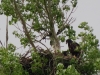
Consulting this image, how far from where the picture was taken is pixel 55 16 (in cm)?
1045

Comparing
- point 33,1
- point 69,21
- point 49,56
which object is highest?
point 33,1

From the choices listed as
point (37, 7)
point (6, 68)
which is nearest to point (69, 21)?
point (37, 7)

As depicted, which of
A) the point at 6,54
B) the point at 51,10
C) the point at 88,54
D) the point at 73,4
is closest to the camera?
the point at 6,54

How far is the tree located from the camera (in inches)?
294

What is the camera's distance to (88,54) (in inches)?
308

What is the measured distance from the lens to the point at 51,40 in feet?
33.4

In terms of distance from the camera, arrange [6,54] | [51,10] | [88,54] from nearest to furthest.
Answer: [6,54] → [88,54] → [51,10]

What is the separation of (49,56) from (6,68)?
131cm

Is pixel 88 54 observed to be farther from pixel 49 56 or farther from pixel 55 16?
pixel 55 16

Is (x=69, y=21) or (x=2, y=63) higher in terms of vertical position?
(x=69, y=21)

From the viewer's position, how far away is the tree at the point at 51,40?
7.48 m

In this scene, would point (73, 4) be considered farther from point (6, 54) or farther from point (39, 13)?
point (6, 54)

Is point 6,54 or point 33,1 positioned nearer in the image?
point 6,54

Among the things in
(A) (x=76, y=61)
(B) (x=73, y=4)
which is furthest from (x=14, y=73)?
(B) (x=73, y=4)
